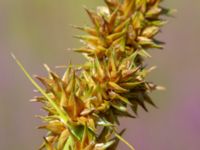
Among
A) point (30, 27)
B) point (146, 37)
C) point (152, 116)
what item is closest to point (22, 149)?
point (152, 116)

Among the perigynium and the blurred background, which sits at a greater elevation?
the perigynium

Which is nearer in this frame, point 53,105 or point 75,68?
point 53,105

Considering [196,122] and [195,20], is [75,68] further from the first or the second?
[195,20]

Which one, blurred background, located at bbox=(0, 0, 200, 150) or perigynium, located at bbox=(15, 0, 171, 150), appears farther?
blurred background, located at bbox=(0, 0, 200, 150)

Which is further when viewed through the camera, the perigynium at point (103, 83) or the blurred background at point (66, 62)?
the blurred background at point (66, 62)

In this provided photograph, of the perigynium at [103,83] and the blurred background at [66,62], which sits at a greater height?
the perigynium at [103,83]
